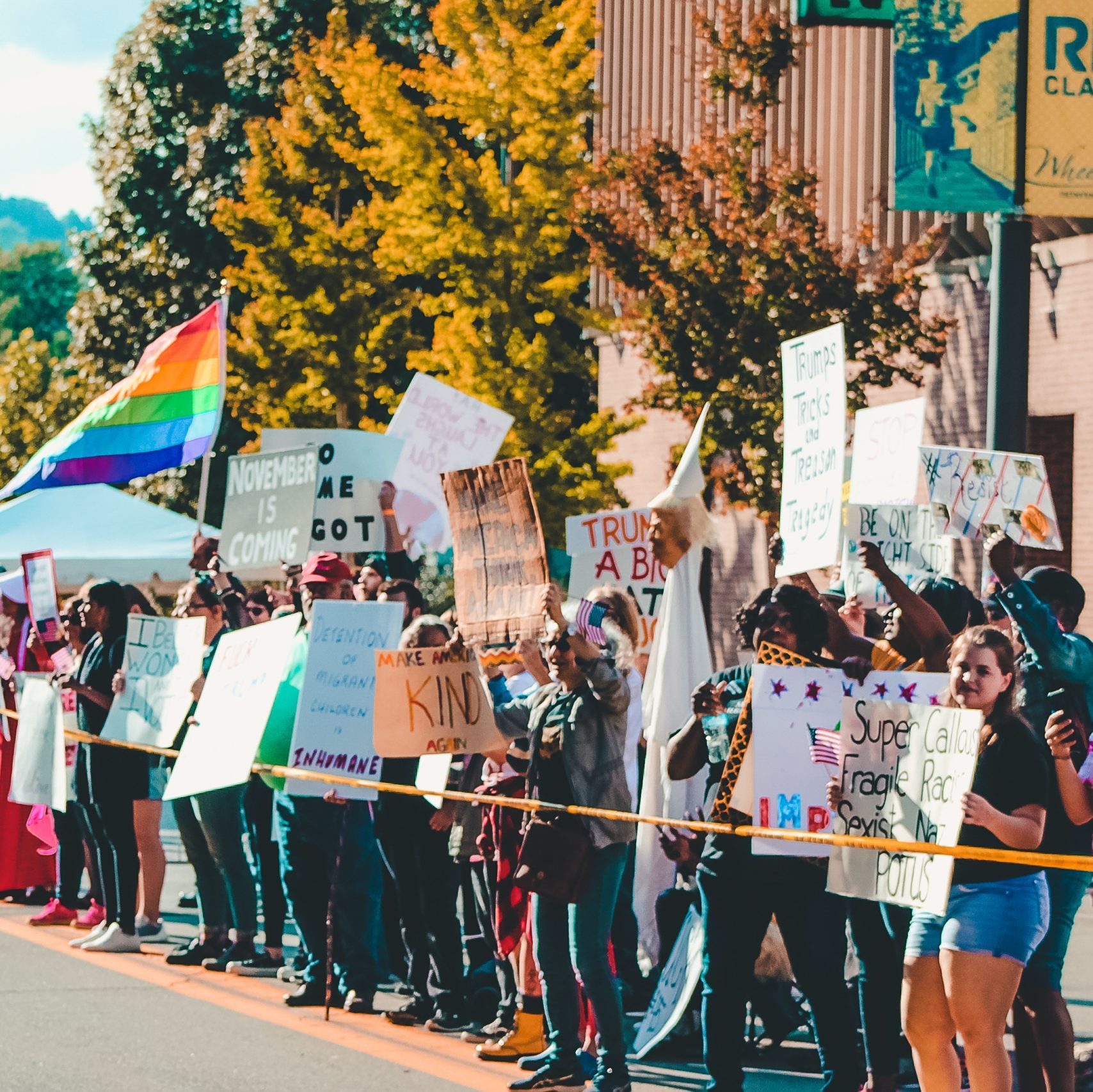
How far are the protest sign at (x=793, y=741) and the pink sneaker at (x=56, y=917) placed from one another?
6.12 meters

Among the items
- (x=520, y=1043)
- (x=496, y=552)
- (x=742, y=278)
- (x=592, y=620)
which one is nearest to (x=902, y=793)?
(x=592, y=620)

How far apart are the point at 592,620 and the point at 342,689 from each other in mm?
1802

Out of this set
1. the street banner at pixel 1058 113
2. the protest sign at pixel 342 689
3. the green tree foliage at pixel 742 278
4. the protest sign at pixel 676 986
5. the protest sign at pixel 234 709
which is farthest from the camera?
the green tree foliage at pixel 742 278

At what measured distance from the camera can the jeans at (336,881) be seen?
8.97m

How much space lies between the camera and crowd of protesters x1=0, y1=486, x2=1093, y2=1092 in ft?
19.3

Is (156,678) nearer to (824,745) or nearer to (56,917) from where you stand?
(56,917)

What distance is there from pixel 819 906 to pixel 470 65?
18.2 metres

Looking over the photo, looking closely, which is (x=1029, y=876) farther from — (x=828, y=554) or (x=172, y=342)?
(x=172, y=342)

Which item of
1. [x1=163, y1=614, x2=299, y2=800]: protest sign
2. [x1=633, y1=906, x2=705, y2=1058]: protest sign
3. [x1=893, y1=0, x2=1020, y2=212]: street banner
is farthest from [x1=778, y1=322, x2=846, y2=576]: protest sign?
[x1=163, y1=614, x2=299, y2=800]: protest sign

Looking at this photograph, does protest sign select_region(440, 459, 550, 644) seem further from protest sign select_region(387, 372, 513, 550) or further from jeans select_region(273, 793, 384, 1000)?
protest sign select_region(387, 372, 513, 550)

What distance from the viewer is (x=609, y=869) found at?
24.5 ft

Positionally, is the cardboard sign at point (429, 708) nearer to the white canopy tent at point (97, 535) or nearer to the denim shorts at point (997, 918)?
the denim shorts at point (997, 918)

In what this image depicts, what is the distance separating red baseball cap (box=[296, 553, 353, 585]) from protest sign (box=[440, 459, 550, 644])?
3.40 ft

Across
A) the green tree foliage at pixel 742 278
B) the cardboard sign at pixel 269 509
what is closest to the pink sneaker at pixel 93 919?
the cardboard sign at pixel 269 509
